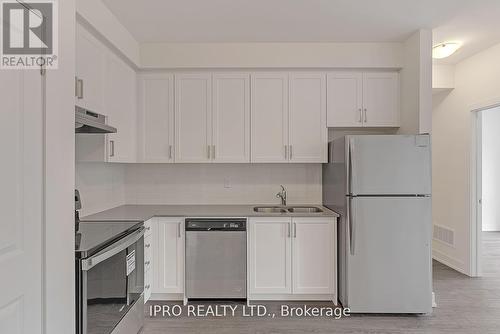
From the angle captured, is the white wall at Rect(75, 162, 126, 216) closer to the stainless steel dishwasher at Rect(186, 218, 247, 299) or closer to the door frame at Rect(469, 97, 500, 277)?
the stainless steel dishwasher at Rect(186, 218, 247, 299)

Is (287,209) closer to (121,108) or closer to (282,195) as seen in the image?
(282,195)

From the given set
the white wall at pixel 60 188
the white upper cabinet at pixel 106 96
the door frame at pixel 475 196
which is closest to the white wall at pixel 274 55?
the white upper cabinet at pixel 106 96

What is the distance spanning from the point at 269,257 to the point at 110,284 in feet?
5.20

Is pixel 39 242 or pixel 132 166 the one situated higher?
pixel 132 166

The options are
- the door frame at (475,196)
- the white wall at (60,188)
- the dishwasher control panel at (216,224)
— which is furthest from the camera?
the door frame at (475,196)

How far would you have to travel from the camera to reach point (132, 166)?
4.00 meters

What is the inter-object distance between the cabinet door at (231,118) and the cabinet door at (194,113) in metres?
0.08

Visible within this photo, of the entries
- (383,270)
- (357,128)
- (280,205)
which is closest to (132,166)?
(280,205)

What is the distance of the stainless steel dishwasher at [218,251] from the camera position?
3.29 metres

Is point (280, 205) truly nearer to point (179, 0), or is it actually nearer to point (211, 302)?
point (211, 302)

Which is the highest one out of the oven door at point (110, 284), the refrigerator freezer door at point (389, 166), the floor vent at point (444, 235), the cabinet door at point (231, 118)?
the cabinet door at point (231, 118)

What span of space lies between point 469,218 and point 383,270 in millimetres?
1894

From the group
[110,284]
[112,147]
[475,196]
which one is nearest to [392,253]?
[475,196]

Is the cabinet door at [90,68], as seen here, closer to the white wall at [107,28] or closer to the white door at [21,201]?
the white wall at [107,28]
